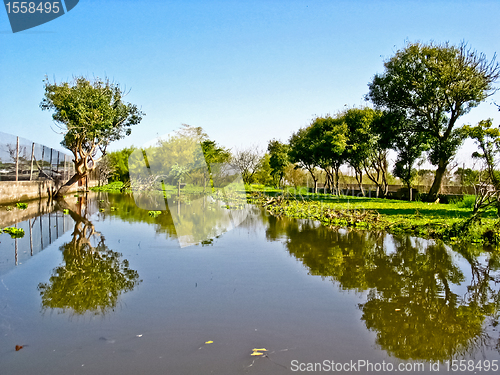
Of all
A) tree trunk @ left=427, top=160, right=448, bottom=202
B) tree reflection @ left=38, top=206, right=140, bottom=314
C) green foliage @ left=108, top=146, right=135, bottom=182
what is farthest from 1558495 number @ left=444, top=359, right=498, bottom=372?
green foliage @ left=108, top=146, right=135, bottom=182

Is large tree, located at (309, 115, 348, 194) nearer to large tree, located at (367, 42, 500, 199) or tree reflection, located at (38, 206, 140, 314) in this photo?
large tree, located at (367, 42, 500, 199)

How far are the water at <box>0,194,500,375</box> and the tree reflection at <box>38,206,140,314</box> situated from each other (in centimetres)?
2

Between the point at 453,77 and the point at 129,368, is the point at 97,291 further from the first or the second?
the point at 453,77

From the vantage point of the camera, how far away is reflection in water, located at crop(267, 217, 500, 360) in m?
3.99

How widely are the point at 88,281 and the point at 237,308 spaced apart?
2609 millimetres

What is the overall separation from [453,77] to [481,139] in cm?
794

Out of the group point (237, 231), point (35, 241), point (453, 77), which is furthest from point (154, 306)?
point (453, 77)

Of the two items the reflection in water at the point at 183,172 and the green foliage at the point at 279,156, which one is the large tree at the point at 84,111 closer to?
the reflection in water at the point at 183,172

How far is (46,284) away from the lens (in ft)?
18.4

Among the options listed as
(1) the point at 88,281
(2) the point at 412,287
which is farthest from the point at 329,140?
(1) the point at 88,281

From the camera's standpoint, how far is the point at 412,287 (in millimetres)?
5832

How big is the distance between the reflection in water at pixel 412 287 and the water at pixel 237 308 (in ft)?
0.07

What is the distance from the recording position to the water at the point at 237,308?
3.54 m

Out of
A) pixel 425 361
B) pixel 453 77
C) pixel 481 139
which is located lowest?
pixel 425 361
